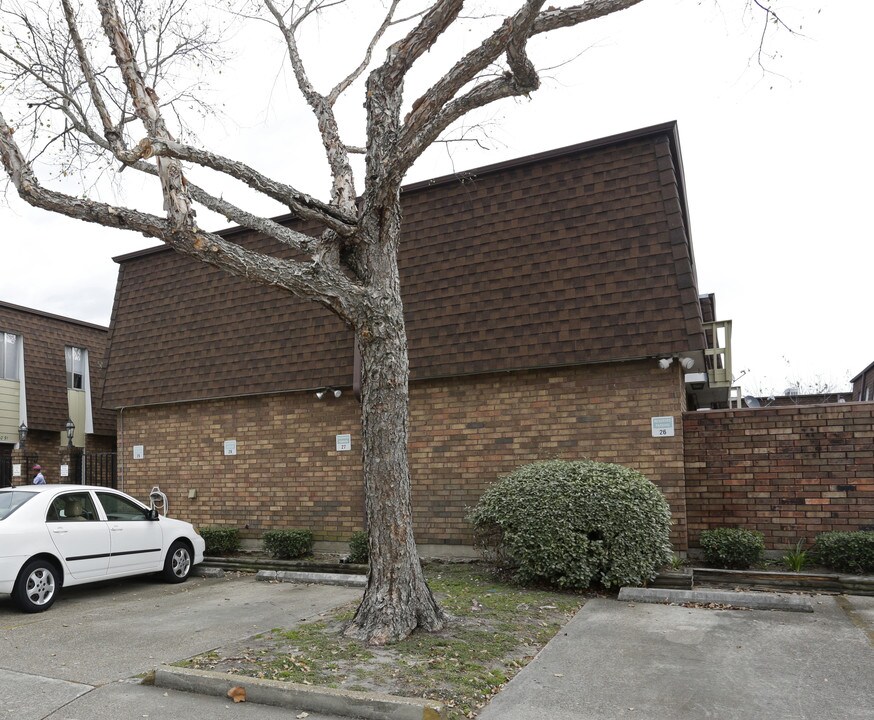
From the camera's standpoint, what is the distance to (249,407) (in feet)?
41.2

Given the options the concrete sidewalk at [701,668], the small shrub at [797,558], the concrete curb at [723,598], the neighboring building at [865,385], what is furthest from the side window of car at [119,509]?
the neighboring building at [865,385]

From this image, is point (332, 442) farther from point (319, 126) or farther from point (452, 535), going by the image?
point (319, 126)

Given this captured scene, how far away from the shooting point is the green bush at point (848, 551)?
8.09 meters

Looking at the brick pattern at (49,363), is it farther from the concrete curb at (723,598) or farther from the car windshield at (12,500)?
the concrete curb at (723,598)

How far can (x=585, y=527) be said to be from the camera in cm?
803

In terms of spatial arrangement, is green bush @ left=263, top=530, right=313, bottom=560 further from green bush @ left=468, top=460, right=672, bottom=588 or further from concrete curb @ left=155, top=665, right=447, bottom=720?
concrete curb @ left=155, top=665, right=447, bottom=720

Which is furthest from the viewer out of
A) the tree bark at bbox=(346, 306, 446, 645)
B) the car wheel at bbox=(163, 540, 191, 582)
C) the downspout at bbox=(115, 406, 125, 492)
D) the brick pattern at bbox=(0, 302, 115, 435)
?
the brick pattern at bbox=(0, 302, 115, 435)

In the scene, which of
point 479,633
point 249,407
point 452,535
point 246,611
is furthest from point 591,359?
point 249,407

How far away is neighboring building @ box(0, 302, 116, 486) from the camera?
18391 mm

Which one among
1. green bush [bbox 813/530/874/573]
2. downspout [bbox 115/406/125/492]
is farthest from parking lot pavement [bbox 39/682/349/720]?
downspout [bbox 115/406/125/492]

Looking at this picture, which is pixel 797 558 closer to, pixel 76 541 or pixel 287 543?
pixel 287 543

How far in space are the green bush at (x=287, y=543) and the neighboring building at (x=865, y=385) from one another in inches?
764

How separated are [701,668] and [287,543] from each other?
7.01 metres

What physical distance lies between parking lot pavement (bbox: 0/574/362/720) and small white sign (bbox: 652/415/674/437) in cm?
430
